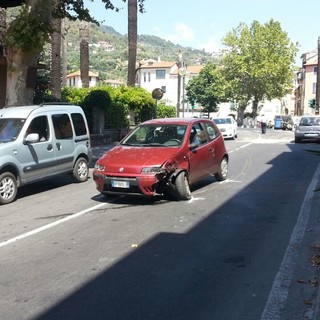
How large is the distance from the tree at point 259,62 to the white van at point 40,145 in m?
59.2

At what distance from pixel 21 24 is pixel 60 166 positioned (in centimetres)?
408

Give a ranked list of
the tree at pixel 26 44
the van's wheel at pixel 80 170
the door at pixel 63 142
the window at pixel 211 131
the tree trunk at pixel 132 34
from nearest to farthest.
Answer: the door at pixel 63 142, the window at pixel 211 131, the van's wheel at pixel 80 170, the tree at pixel 26 44, the tree trunk at pixel 132 34

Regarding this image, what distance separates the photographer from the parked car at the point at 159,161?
8234 mm

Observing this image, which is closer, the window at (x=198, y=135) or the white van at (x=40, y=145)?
the white van at (x=40, y=145)

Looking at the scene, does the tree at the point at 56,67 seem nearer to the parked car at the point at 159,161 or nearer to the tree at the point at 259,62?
the parked car at the point at 159,161

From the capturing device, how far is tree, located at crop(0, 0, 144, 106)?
11843 millimetres

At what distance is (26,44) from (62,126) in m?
2.82

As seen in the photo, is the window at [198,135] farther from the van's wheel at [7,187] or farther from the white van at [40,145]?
the van's wheel at [7,187]

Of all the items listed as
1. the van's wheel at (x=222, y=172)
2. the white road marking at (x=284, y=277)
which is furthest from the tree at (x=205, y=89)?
the white road marking at (x=284, y=277)

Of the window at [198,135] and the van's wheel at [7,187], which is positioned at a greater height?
the window at [198,135]

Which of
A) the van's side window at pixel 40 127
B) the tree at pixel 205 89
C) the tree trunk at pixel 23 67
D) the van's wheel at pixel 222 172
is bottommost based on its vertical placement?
the van's wheel at pixel 222 172

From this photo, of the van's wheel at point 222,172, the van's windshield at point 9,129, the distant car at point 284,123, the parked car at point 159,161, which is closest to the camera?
the parked car at point 159,161

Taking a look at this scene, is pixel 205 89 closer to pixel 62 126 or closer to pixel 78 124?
pixel 78 124

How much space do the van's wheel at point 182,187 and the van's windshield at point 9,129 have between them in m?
3.41
